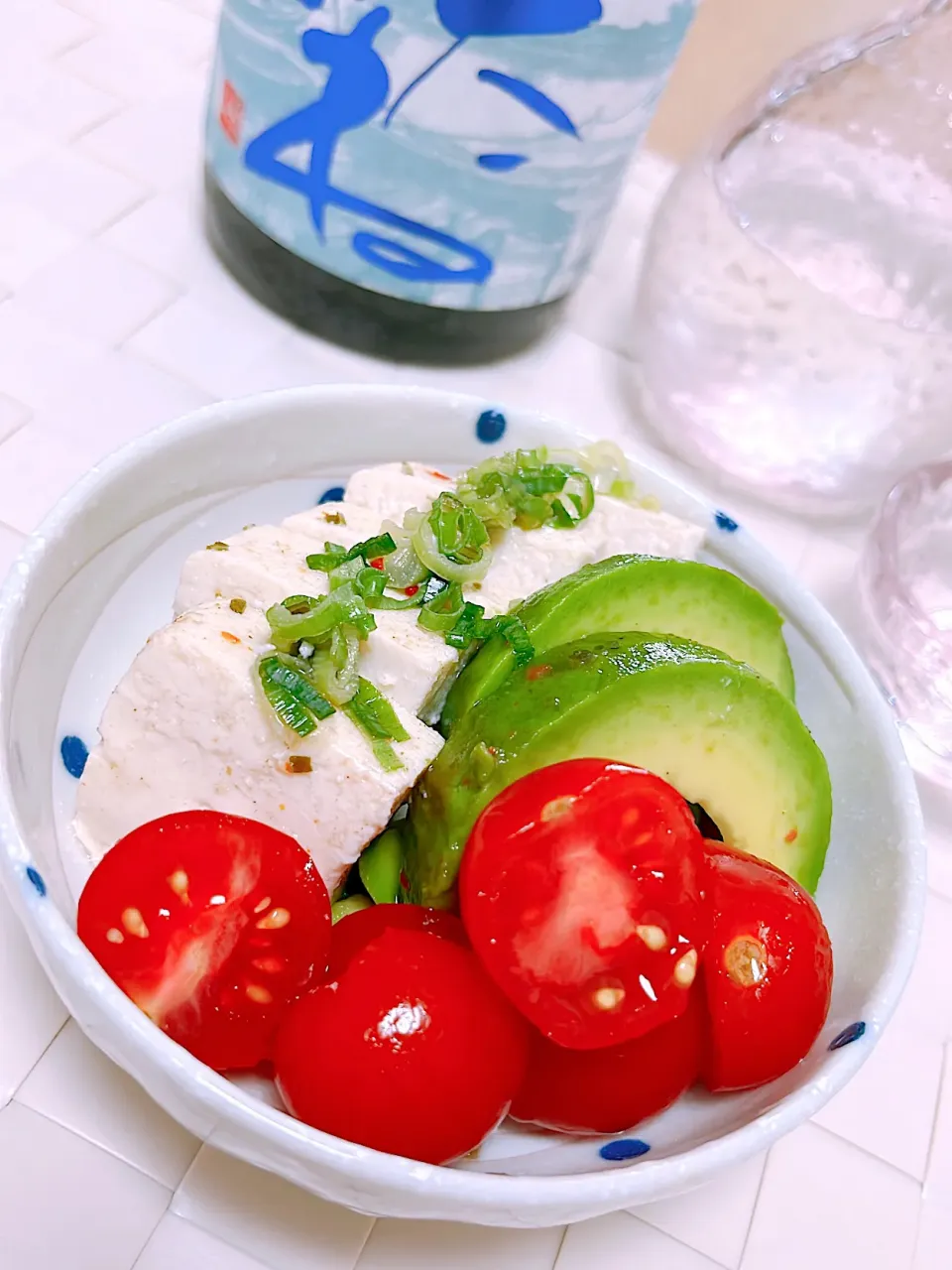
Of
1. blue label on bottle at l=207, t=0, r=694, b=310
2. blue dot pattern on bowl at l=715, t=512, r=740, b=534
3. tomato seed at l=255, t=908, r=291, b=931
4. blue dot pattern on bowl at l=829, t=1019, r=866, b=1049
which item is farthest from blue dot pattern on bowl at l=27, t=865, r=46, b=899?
blue label on bottle at l=207, t=0, r=694, b=310

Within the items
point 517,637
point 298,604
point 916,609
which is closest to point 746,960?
point 517,637

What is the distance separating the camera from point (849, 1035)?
0.63 metres

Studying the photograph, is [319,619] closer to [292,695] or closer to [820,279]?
[292,695]

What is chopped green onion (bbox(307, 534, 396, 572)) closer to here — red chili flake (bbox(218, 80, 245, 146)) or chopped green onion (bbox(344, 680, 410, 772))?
chopped green onion (bbox(344, 680, 410, 772))

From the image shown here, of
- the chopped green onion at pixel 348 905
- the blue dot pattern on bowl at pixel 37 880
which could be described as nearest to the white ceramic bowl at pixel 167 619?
the blue dot pattern on bowl at pixel 37 880

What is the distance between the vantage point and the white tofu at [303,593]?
0.70 m

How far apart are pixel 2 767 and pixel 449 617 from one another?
0.93 ft

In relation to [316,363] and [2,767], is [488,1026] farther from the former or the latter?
[316,363]

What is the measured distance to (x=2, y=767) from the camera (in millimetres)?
585

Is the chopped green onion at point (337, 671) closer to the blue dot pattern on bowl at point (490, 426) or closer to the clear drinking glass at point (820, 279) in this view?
the blue dot pattern on bowl at point (490, 426)

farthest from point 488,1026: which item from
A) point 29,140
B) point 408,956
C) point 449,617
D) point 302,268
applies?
point 29,140

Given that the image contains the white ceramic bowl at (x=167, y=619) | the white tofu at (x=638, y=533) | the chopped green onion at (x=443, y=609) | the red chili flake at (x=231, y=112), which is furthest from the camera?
the red chili flake at (x=231, y=112)

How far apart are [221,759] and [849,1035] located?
40 centimetres

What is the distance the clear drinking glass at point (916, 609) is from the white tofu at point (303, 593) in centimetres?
52
